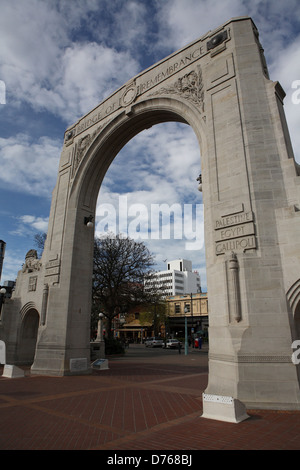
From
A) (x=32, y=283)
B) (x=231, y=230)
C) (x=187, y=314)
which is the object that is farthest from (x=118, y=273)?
(x=187, y=314)

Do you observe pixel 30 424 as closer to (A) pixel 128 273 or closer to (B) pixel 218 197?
(B) pixel 218 197

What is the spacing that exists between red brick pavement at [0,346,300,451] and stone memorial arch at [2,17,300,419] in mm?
736

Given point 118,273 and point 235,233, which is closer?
point 235,233

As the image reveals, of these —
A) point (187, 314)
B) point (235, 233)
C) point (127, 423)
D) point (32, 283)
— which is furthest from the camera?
point (187, 314)

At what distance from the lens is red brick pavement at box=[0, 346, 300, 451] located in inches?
197

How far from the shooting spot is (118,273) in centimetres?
2800

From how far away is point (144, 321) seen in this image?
6750 cm

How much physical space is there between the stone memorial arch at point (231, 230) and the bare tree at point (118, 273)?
11.1 m

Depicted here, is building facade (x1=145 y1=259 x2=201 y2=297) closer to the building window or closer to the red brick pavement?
the building window

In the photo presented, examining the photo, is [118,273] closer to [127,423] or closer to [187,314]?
[127,423]

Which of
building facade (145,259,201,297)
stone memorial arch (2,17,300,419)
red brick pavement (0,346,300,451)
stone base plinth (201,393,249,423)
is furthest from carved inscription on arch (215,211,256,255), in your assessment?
building facade (145,259,201,297)

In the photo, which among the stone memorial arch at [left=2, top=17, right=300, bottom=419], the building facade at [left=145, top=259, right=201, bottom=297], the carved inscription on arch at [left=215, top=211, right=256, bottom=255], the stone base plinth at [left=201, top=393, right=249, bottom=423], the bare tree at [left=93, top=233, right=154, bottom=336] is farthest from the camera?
the building facade at [left=145, top=259, right=201, bottom=297]

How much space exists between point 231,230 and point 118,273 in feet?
65.4

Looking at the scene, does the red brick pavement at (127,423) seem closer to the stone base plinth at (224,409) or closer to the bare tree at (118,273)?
the stone base plinth at (224,409)
